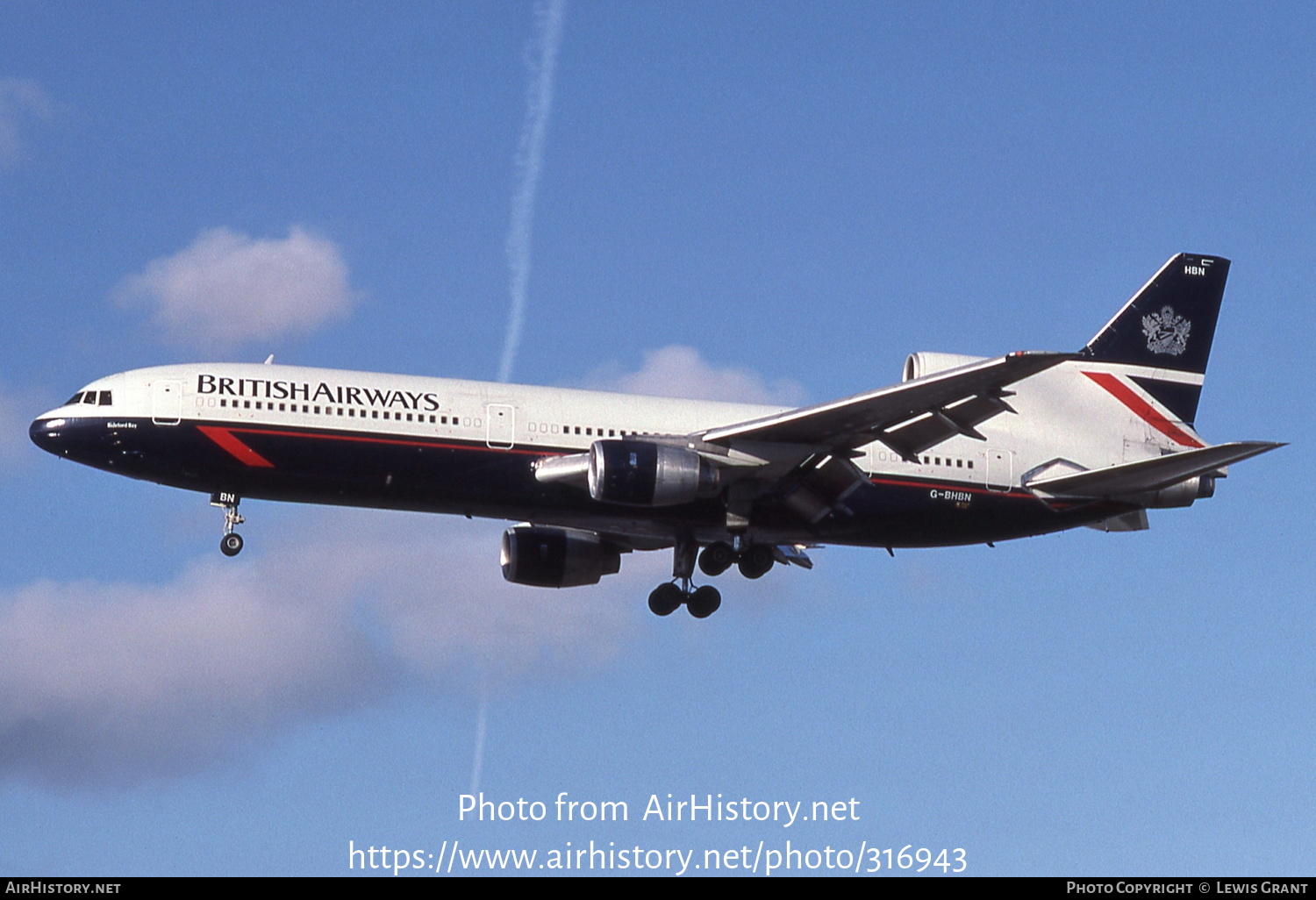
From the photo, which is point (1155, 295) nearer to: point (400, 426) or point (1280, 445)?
point (1280, 445)

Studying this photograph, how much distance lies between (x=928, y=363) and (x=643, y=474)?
890 centimetres

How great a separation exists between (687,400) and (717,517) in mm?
3461

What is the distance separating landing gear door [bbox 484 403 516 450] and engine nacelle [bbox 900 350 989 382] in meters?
10.2

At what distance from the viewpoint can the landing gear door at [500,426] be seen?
1759 inches

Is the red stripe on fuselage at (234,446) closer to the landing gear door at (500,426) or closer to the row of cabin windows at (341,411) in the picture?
the row of cabin windows at (341,411)

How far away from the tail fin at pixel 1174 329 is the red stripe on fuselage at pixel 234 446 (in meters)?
22.8

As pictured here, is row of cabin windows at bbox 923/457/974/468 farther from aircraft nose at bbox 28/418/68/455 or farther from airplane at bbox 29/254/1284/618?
aircraft nose at bbox 28/418/68/455

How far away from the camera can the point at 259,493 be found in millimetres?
44250

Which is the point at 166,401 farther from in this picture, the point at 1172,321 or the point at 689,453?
the point at 1172,321

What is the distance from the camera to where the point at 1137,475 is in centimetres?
4728

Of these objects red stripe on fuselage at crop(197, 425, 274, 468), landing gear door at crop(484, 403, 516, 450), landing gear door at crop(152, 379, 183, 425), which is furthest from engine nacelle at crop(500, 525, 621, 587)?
landing gear door at crop(152, 379, 183, 425)

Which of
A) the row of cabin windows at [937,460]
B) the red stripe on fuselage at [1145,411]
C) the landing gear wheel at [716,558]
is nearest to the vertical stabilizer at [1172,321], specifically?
the red stripe on fuselage at [1145,411]

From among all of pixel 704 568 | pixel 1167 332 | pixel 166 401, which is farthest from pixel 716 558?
A: pixel 1167 332
